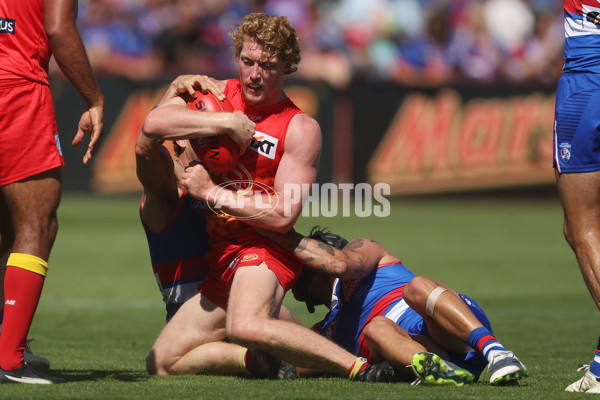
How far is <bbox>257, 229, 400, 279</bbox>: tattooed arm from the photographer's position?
544 cm

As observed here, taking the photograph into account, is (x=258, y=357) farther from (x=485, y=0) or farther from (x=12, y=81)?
(x=485, y=0)

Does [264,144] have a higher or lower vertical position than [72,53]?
lower

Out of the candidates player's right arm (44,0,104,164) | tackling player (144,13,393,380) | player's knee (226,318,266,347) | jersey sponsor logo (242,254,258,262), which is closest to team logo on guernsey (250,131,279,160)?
tackling player (144,13,393,380)

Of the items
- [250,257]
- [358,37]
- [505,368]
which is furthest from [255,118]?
[358,37]

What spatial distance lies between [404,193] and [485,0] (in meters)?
6.47

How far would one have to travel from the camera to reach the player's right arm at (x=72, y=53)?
4.95 metres

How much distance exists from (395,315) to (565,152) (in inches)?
54.0

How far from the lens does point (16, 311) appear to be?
4809 mm

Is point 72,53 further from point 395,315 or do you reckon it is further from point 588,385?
point 588,385

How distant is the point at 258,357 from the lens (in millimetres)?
5234

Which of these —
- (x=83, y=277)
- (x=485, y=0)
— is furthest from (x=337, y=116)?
(x=83, y=277)

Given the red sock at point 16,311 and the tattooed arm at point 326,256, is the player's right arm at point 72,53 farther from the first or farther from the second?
the tattooed arm at point 326,256

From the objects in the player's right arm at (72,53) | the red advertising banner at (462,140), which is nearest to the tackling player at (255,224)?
the player's right arm at (72,53)

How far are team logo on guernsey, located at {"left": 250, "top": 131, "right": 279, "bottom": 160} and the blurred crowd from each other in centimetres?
1343
